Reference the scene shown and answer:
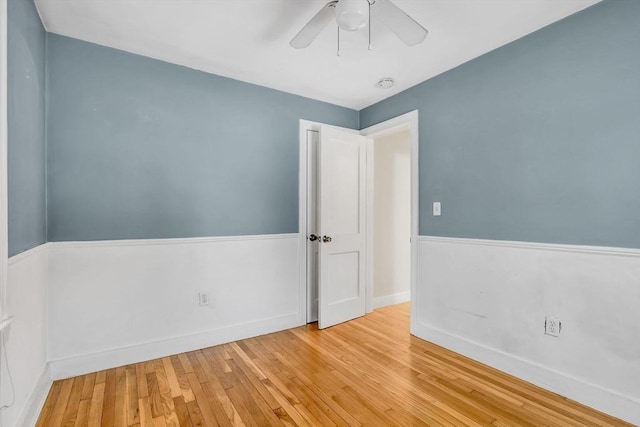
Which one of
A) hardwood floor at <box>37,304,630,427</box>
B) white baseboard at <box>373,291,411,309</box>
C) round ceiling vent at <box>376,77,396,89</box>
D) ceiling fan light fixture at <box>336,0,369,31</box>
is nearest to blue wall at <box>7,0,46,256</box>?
hardwood floor at <box>37,304,630,427</box>

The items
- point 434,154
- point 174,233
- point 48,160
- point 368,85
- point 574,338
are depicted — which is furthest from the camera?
point 368,85

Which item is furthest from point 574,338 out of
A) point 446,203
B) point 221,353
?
point 221,353

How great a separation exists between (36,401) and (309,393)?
1628 mm

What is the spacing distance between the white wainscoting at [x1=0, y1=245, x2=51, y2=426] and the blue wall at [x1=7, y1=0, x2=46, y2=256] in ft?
0.41

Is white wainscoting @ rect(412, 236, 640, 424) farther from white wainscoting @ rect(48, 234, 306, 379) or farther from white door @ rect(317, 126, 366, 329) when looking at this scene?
white wainscoting @ rect(48, 234, 306, 379)

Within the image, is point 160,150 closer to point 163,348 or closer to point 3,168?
point 3,168

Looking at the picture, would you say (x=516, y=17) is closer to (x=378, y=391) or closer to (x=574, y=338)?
(x=574, y=338)

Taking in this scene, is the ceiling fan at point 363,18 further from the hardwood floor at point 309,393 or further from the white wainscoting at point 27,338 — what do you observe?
the hardwood floor at point 309,393

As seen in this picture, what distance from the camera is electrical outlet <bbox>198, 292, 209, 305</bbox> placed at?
2.72 meters

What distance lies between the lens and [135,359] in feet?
7.97

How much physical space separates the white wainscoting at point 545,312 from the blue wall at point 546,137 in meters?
0.13

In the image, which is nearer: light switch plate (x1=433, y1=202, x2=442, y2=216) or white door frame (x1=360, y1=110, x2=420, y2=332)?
light switch plate (x1=433, y1=202, x2=442, y2=216)

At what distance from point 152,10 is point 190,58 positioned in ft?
1.93

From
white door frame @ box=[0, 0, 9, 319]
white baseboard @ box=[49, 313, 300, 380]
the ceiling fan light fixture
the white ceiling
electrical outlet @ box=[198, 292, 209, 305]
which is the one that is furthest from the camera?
electrical outlet @ box=[198, 292, 209, 305]
